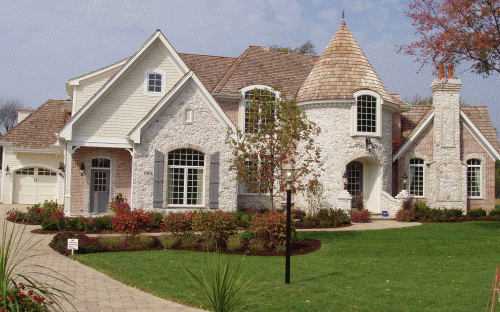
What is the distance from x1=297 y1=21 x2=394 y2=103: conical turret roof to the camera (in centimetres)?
2109

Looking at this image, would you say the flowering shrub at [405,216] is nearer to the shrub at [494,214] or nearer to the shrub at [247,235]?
the shrub at [494,214]

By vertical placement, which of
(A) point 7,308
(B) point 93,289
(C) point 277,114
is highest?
(C) point 277,114

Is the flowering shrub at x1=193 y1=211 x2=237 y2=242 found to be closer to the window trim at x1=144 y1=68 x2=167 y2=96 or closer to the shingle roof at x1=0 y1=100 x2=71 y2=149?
the window trim at x1=144 y1=68 x2=167 y2=96


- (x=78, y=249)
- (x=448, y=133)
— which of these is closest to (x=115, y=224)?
(x=78, y=249)

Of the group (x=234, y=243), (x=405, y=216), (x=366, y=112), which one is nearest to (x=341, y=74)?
(x=366, y=112)

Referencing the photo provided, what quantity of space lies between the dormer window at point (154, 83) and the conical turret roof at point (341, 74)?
21.5 feet

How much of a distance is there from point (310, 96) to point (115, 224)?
452 inches

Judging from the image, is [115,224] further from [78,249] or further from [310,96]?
[310,96]

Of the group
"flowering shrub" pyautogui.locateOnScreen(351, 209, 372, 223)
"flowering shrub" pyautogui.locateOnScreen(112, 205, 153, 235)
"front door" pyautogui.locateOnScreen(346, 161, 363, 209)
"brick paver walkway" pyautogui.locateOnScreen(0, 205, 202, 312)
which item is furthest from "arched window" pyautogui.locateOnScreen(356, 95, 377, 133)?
"brick paver walkway" pyautogui.locateOnScreen(0, 205, 202, 312)

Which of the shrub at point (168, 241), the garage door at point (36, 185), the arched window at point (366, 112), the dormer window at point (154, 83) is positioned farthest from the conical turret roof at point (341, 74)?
the garage door at point (36, 185)

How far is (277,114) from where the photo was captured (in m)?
14.3

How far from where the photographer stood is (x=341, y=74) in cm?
2142

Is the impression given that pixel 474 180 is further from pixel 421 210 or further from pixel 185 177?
pixel 185 177

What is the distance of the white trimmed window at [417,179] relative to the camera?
22922mm
